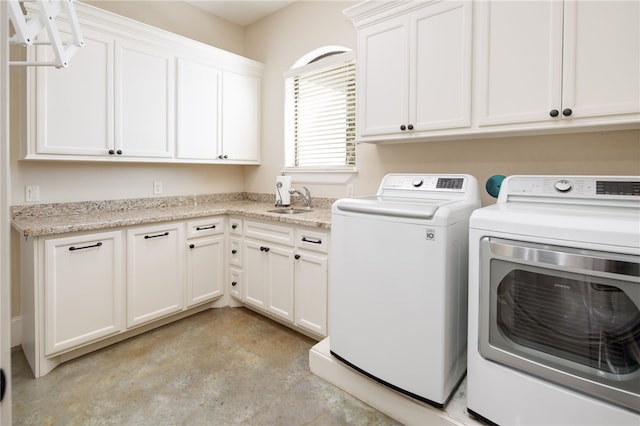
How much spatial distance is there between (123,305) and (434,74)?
8.63ft

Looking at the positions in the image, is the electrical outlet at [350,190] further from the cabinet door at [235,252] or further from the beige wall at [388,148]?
the cabinet door at [235,252]

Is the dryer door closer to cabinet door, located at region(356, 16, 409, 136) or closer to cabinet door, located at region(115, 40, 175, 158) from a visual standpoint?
cabinet door, located at region(356, 16, 409, 136)

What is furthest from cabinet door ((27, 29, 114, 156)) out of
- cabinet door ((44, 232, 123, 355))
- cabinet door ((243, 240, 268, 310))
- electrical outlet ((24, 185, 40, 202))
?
cabinet door ((243, 240, 268, 310))

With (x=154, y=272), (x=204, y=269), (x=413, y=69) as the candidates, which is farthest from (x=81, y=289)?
(x=413, y=69)

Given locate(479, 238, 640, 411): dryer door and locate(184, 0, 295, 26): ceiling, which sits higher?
locate(184, 0, 295, 26): ceiling

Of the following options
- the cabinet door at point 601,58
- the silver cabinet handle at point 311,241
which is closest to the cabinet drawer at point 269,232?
the silver cabinet handle at point 311,241

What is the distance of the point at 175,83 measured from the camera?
9.78 feet

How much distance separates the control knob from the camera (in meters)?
1.66

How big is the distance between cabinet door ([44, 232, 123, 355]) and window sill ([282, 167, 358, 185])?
163 cm

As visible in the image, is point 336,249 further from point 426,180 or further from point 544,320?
point 544,320

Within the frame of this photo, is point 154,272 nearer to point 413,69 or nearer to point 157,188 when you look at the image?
point 157,188

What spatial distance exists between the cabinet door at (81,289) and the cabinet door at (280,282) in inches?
42.8

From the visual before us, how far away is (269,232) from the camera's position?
9.27 feet

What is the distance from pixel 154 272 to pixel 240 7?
8.82 ft
